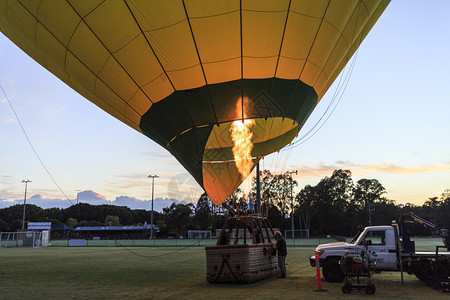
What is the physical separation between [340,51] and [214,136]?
3.83 m

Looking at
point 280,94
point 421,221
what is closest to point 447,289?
point 421,221

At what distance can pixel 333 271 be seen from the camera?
9.73 m

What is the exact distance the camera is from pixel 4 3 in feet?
28.3

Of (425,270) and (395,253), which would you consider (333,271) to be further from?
(425,270)

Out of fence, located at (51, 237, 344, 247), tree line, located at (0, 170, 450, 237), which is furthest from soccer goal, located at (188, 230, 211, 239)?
fence, located at (51, 237, 344, 247)

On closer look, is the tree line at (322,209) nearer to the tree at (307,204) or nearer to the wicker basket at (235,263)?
the tree at (307,204)

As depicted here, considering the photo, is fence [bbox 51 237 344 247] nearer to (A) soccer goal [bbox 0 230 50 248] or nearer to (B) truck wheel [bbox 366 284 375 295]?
(A) soccer goal [bbox 0 230 50 248]

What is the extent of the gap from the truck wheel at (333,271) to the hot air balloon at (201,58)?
3.51 metres

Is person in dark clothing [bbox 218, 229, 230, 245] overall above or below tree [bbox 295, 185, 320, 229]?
below

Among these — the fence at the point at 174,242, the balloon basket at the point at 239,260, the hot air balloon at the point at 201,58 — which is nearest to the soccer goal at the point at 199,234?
the fence at the point at 174,242

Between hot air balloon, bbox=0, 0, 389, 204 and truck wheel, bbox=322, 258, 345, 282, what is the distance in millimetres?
3514

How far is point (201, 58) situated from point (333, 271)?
6215mm

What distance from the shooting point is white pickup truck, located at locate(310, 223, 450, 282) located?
9087 mm

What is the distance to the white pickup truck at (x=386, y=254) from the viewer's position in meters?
9.09
